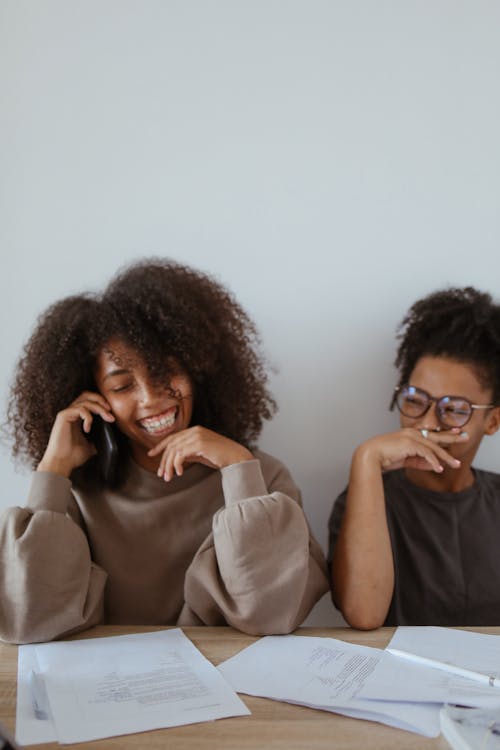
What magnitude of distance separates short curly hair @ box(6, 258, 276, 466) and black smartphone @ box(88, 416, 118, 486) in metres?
0.08

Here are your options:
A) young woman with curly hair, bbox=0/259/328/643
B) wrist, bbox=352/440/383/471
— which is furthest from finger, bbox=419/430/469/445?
young woman with curly hair, bbox=0/259/328/643

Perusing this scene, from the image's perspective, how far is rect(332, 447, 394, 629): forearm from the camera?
50.4 inches

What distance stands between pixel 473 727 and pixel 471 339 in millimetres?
926

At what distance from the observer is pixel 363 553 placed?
1.34m

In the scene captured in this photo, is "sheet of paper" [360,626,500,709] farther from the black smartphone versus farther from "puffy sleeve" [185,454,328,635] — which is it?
the black smartphone

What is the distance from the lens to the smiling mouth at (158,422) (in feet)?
4.61

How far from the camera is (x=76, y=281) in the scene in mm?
1699

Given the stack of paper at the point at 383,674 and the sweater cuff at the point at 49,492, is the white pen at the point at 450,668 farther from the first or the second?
the sweater cuff at the point at 49,492

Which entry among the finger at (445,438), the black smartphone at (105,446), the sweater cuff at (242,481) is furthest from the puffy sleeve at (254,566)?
the finger at (445,438)

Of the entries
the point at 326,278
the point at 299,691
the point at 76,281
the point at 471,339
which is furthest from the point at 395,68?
the point at 299,691

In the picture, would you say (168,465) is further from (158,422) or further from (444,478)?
(444,478)

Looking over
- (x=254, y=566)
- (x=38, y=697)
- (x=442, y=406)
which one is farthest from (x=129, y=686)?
(x=442, y=406)

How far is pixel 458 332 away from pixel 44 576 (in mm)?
981

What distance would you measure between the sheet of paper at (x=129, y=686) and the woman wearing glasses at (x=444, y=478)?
0.49 metres
